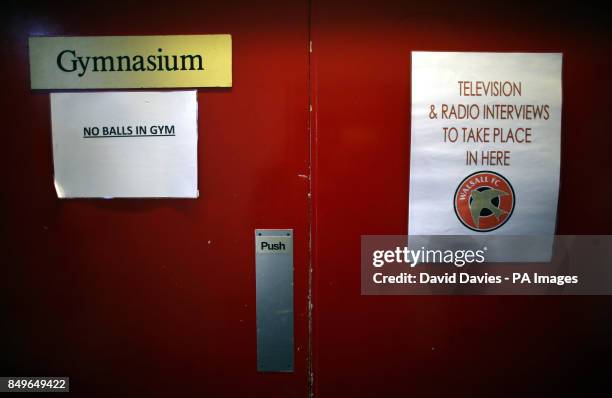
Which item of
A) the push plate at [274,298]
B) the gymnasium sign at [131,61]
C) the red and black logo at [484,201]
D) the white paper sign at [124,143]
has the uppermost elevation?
the gymnasium sign at [131,61]

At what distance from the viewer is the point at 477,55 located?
4.03 ft

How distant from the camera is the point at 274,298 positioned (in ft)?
4.25

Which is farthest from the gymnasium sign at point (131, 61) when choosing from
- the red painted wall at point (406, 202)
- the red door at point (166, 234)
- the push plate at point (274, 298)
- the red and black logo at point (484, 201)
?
the red and black logo at point (484, 201)

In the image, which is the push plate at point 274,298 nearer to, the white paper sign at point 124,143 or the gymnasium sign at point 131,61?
the white paper sign at point 124,143

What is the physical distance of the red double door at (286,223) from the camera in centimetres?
123

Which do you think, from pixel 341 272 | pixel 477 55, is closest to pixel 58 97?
pixel 341 272

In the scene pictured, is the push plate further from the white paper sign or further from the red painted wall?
the white paper sign

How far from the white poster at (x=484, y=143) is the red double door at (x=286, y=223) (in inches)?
2.4

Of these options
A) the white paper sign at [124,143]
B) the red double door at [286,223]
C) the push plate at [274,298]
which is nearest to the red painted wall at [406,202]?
the red double door at [286,223]

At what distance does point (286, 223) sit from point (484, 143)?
879 mm

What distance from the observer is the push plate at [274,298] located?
1.28 meters

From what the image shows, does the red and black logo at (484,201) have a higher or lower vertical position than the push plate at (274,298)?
higher

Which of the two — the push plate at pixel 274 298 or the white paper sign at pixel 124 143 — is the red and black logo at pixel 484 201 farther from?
the white paper sign at pixel 124 143

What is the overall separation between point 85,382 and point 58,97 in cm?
122
